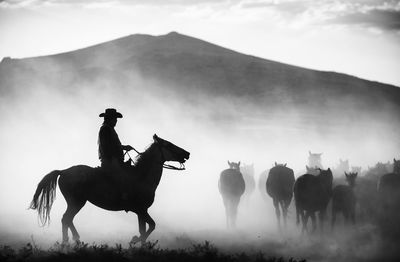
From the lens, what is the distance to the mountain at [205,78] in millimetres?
106188

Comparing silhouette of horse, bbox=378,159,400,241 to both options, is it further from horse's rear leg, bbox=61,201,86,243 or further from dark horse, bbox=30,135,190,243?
horse's rear leg, bbox=61,201,86,243

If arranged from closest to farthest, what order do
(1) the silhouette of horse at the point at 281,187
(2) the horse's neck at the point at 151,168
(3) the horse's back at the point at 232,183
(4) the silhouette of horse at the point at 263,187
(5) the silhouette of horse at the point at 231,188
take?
(2) the horse's neck at the point at 151,168 < (1) the silhouette of horse at the point at 281,187 < (5) the silhouette of horse at the point at 231,188 < (3) the horse's back at the point at 232,183 < (4) the silhouette of horse at the point at 263,187

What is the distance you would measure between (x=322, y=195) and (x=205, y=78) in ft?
337

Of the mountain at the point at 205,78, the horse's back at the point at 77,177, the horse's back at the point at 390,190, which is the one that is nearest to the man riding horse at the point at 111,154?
the horse's back at the point at 77,177

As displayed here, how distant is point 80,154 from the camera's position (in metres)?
48.2

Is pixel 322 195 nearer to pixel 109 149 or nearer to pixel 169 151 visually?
pixel 169 151

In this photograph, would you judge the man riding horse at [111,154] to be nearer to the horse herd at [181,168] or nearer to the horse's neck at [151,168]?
the horse herd at [181,168]

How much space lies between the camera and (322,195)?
17.9 m

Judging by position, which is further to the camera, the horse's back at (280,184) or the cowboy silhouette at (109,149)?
the horse's back at (280,184)

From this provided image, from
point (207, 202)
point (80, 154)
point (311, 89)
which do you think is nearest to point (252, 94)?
point (311, 89)

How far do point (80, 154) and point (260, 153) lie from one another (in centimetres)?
1970

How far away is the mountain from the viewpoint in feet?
348

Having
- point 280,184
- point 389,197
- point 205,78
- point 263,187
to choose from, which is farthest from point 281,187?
point 205,78

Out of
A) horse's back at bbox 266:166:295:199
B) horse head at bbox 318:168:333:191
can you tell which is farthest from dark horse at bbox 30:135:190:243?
horse's back at bbox 266:166:295:199
